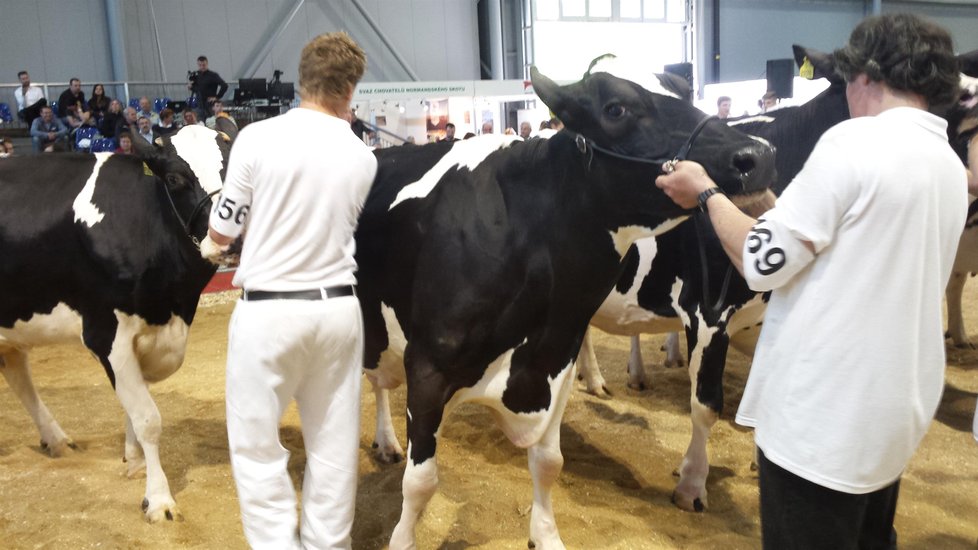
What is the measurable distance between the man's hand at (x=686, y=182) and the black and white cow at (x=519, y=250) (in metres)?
0.21

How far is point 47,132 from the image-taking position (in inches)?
461

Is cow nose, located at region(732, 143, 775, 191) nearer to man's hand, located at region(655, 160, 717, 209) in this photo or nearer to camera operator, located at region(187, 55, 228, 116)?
man's hand, located at region(655, 160, 717, 209)

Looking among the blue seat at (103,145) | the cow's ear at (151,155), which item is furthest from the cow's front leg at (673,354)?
the blue seat at (103,145)

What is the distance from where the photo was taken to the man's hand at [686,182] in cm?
204

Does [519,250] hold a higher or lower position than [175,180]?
lower

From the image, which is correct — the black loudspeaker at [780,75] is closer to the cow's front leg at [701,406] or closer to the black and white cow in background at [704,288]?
the black and white cow in background at [704,288]

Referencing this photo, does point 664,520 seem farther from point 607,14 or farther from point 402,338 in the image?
point 607,14

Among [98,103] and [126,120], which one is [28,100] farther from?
[126,120]

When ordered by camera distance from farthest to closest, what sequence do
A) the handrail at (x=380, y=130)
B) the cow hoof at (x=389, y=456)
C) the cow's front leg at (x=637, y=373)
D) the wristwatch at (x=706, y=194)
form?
the handrail at (x=380, y=130) → the cow's front leg at (x=637, y=373) → the cow hoof at (x=389, y=456) → the wristwatch at (x=706, y=194)

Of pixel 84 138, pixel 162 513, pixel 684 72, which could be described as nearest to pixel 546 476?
pixel 162 513

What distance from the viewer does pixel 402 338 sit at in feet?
10.4

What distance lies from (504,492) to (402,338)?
1.18 metres

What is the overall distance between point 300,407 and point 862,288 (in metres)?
1.85

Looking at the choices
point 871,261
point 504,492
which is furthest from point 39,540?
point 871,261
